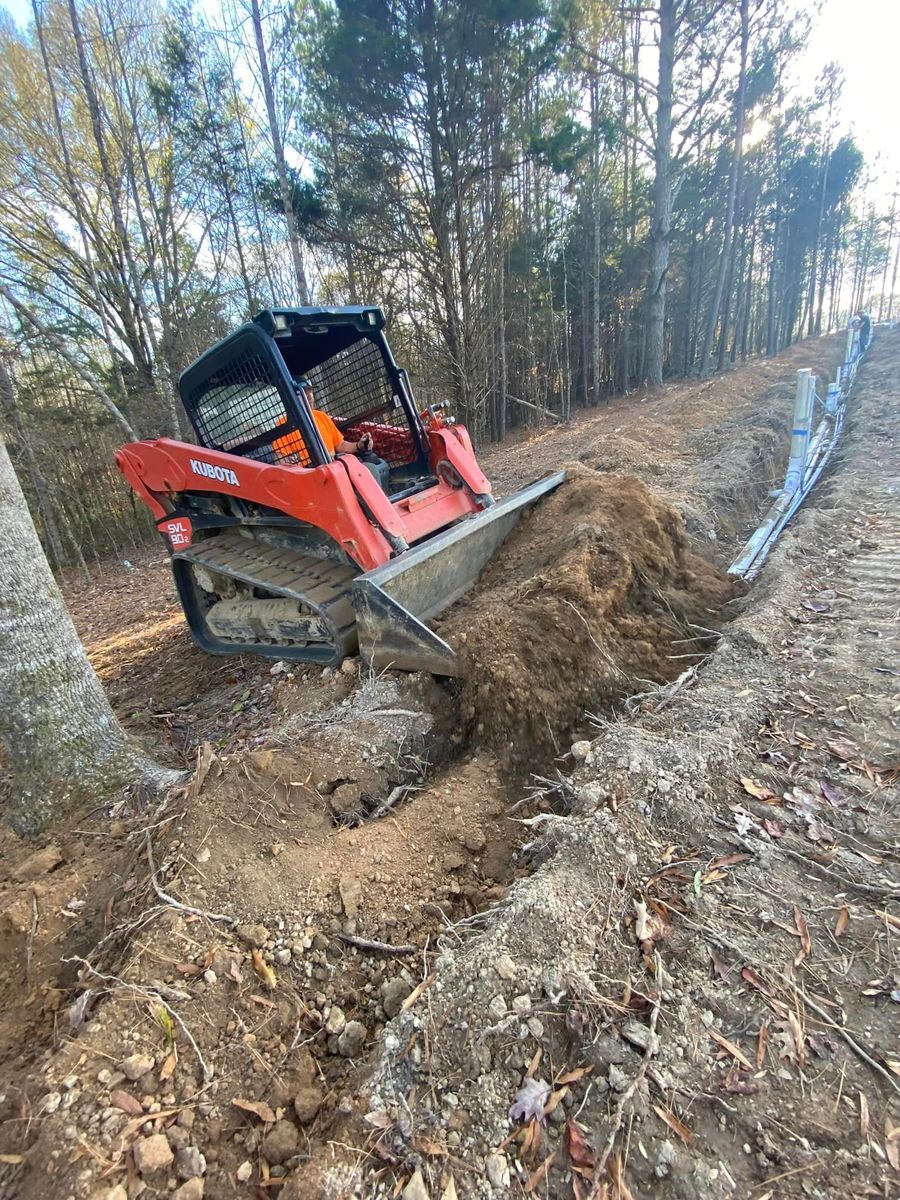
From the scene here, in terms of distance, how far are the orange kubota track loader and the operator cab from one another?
0.04 ft

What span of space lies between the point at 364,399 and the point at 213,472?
1594mm

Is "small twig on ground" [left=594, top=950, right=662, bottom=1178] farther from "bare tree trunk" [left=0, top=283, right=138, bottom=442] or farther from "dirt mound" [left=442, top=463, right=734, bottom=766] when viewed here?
"bare tree trunk" [left=0, top=283, right=138, bottom=442]

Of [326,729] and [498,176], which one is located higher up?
[498,176]

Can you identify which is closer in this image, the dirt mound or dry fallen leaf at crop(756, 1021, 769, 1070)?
dry fallen leaf at crop(756, 1021, 769, 1070)

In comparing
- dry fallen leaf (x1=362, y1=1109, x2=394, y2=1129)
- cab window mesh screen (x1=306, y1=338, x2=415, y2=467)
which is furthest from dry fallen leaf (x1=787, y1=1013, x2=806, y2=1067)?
cab window mesh screen (x1=306, y1=338, x2=415, y2=467)

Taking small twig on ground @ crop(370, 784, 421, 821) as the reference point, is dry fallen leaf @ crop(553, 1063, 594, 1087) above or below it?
above

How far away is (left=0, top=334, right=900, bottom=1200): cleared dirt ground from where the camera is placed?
56.1 inches

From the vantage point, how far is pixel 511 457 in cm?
1223

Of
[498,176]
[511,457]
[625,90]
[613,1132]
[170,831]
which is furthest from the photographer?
[625,90]

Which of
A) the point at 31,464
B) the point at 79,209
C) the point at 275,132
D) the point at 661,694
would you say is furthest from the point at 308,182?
the point at 661,694

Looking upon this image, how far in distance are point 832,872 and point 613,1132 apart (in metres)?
1.10

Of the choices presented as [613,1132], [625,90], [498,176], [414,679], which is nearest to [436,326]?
[498,176]

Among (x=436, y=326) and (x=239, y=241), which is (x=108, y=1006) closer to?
(x=436, y=326)

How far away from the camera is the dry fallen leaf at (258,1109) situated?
62.6 inches
